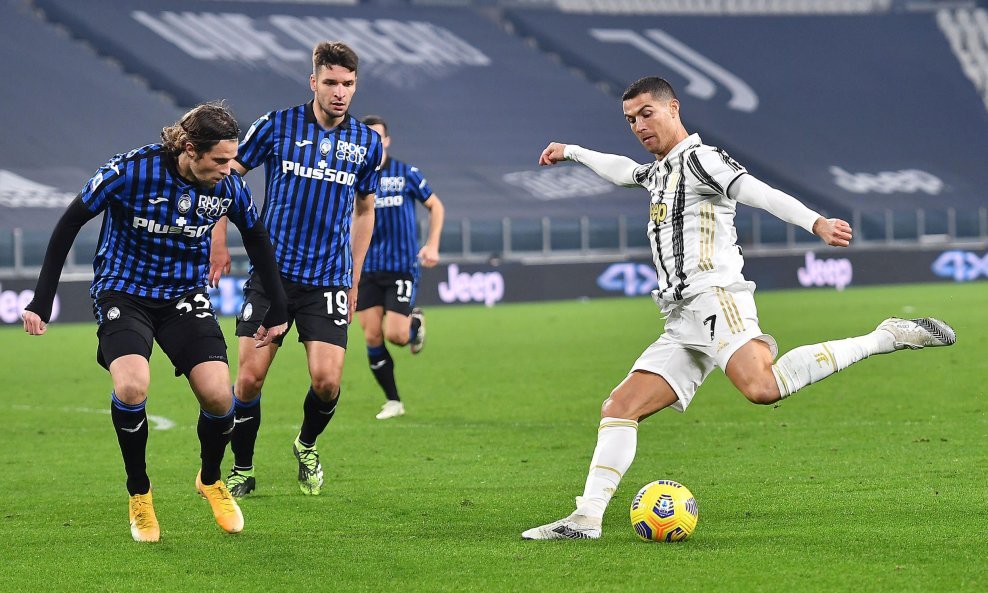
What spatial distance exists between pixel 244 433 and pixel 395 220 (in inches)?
175

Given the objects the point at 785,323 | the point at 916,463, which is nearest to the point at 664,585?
the point at 916,463

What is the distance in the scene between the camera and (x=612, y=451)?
19.6 feet

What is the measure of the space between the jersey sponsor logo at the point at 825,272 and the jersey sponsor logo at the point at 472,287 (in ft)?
23.3

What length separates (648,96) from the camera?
600cm

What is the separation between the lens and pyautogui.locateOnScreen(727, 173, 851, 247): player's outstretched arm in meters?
5.41

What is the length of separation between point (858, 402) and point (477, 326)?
1086cm

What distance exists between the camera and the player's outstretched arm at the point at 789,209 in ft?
17.7

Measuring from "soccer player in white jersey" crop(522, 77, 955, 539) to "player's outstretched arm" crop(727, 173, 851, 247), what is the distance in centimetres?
2

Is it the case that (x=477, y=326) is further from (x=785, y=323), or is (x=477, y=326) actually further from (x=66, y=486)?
(x=66, y=486)

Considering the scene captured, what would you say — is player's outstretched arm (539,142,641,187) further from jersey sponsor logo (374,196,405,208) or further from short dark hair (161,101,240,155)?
jersey sponsor logo (374,196,405,208)

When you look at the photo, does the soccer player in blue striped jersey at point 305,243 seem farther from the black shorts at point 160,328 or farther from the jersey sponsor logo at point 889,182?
the jersey sponsor logo at point 889,182

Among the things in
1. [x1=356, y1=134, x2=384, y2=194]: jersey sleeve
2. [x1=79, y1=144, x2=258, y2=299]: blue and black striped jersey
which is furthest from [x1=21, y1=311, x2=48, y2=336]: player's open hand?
[x1=356, y1=134, x2=384, y2=194]: jersey sleeve

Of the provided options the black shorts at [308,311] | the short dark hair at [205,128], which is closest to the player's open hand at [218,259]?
the black shorts at [308,311]

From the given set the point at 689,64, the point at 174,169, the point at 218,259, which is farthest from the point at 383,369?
the point at 689,64
